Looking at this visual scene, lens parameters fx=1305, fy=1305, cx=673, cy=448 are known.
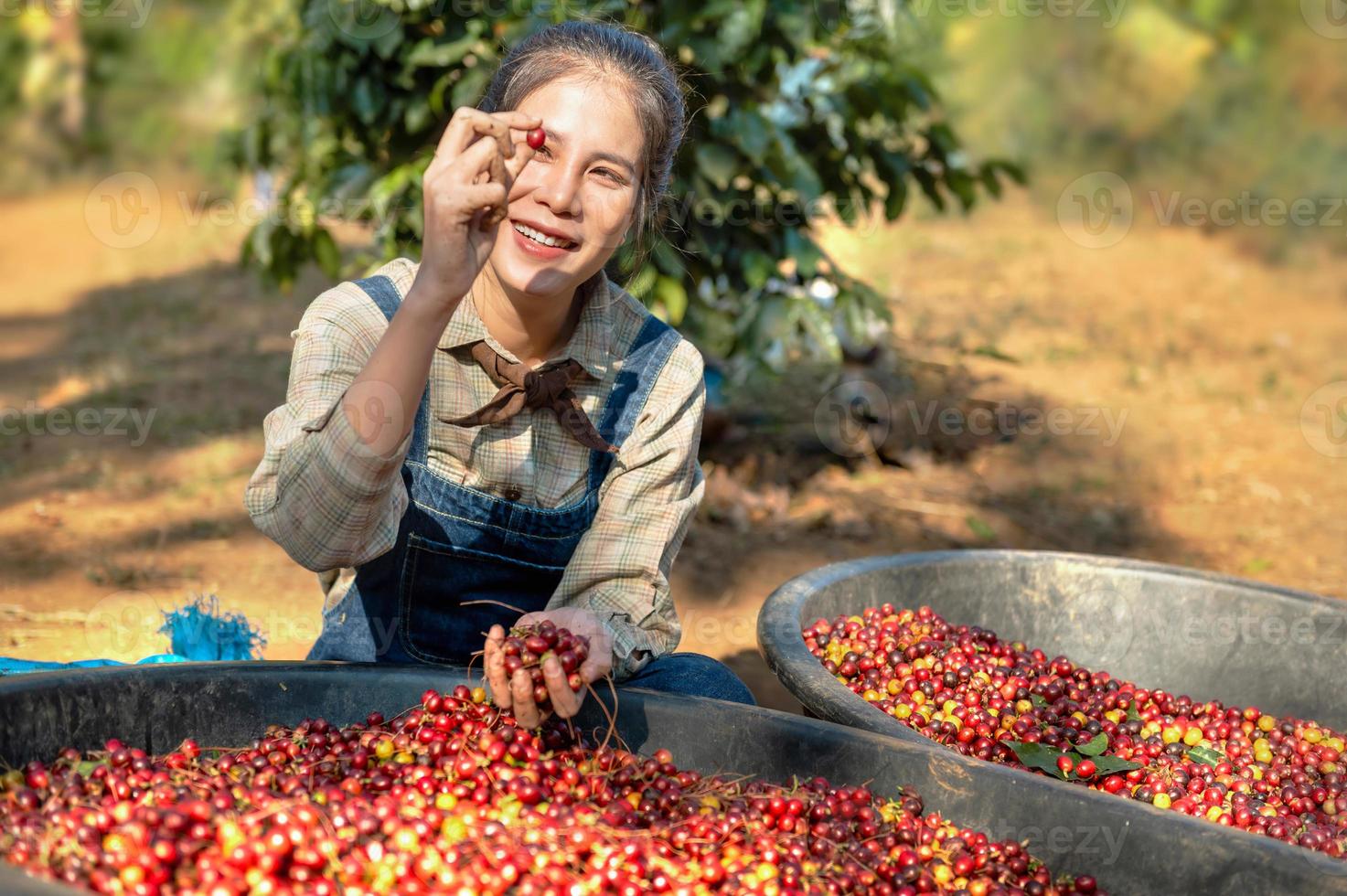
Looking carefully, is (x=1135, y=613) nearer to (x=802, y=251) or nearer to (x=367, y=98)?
(x=802, y=251)

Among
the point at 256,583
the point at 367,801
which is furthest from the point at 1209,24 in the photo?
the point at 367,801

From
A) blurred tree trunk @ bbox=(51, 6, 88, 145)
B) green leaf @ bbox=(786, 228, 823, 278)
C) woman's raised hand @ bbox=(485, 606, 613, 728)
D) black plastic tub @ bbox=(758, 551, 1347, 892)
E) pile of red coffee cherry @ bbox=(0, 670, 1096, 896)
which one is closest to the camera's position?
pile of red coffee cherry @ bbox=(0, 670, 1096, 896)

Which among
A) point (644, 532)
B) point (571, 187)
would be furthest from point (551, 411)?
point (571, 187)

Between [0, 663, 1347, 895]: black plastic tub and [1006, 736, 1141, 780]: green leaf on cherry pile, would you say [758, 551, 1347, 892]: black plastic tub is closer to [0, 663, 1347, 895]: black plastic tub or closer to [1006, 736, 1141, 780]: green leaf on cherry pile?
[1006, 736, 1141, 780]: green leaf on cherry pile

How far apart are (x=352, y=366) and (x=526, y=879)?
915 mm

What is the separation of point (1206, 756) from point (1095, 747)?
0.23 m

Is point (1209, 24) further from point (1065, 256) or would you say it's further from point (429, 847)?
point (429, 847)

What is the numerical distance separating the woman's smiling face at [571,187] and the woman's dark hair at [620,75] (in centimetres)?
4

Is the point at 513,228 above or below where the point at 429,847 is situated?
above

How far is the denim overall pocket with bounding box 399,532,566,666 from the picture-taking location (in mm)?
2359

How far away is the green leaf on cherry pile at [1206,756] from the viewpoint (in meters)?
2.29

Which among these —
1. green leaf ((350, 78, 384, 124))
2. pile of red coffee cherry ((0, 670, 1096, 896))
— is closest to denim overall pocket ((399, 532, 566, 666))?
pile of red coffee cherry ((0, 670, 1096, 896))

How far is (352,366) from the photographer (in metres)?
2.03

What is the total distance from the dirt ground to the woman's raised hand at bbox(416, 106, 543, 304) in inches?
94.2
